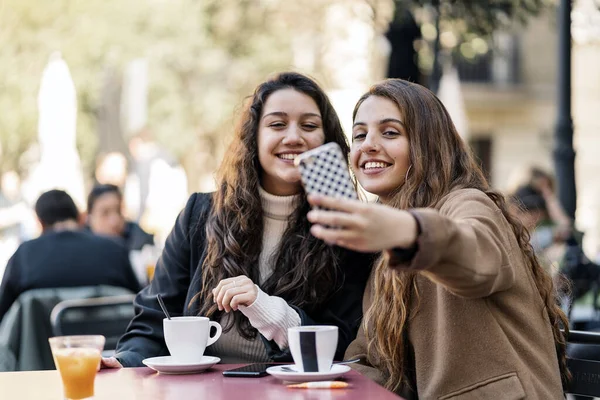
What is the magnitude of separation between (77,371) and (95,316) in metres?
2.92

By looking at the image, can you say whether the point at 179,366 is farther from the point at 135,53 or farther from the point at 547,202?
the point at 135,53

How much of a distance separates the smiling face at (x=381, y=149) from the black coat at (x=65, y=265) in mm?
2750

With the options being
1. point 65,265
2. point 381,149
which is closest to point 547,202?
point 65,265

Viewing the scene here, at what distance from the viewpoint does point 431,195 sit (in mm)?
3281

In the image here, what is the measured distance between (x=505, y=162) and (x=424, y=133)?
24.4 metres

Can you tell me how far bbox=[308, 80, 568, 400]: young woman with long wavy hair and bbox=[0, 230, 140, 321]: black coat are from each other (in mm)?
2621

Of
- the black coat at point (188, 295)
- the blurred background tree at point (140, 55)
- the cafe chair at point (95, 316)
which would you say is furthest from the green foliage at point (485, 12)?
the blurred background tree at point (140, 55)

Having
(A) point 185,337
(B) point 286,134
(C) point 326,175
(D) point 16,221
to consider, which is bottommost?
(A) point 185,337

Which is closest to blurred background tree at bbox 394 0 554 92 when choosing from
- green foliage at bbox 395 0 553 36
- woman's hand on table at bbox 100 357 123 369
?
green foliage at bbox 395 0 553 36

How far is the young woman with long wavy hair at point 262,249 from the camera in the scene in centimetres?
365

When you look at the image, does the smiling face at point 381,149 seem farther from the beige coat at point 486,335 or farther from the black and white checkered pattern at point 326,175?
the black and white checkered pattern at point 326,175

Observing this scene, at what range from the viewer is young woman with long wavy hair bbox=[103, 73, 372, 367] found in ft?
12.0

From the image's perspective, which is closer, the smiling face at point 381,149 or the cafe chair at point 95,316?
the smiling face at point 381,149

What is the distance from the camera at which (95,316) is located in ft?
17.9
